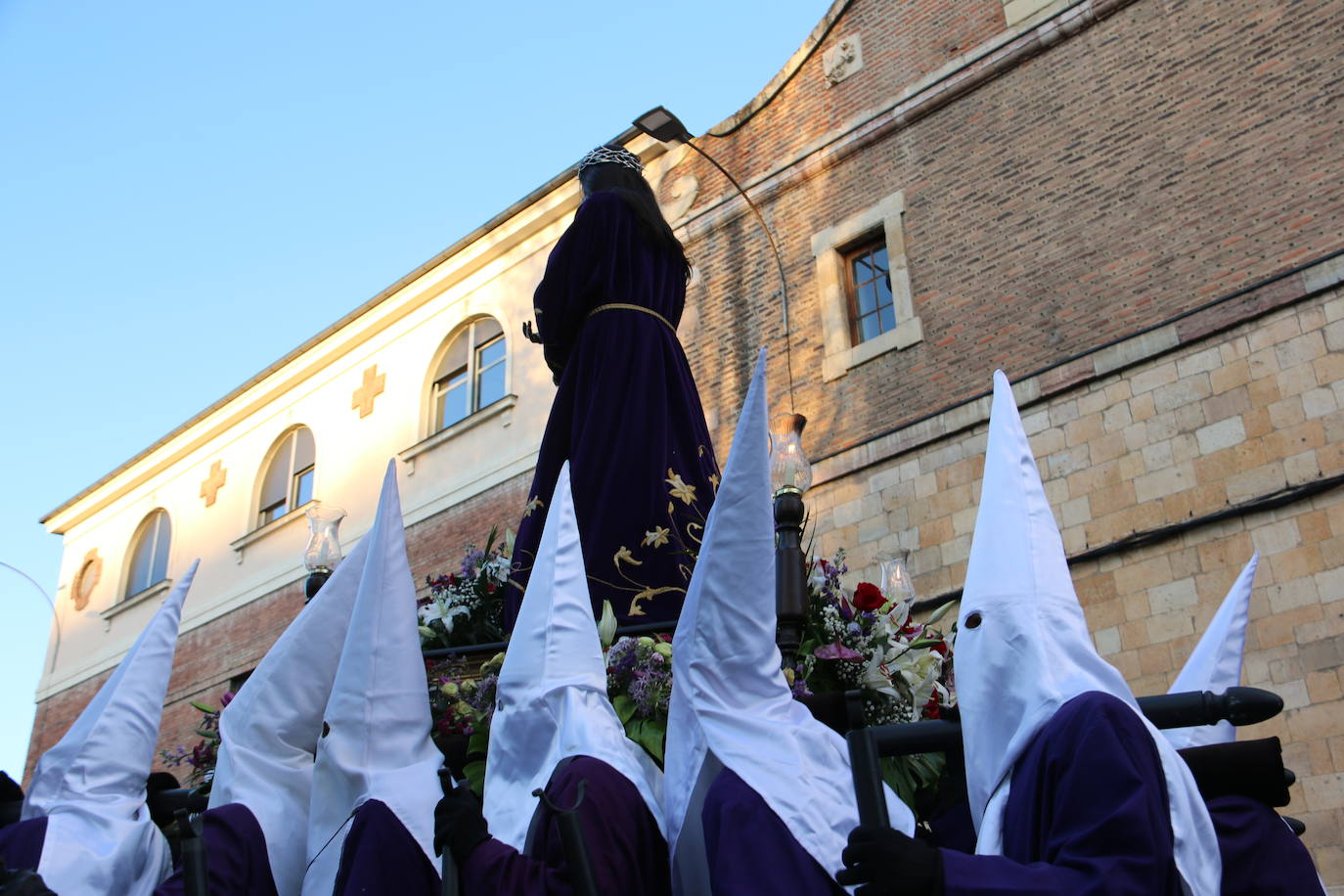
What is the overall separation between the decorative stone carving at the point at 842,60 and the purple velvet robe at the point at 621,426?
737 cm

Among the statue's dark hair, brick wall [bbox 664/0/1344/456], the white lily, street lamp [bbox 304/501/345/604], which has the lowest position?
the white lily

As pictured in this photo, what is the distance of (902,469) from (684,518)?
566cm

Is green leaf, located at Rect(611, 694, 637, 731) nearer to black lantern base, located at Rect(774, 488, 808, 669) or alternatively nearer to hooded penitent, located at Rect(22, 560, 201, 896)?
black lantern base, located at Rect(774, 488, 808, 669)

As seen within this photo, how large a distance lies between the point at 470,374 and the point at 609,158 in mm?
9677

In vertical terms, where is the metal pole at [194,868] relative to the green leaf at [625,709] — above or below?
below

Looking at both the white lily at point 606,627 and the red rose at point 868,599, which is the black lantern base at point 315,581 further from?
the red rose at point 868,599

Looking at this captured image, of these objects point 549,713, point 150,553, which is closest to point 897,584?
point 549,713

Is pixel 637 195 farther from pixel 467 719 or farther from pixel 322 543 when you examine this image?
pixel 467 719

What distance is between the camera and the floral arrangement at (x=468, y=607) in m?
4.86

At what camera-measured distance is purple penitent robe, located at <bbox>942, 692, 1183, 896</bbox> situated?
232 centimetres

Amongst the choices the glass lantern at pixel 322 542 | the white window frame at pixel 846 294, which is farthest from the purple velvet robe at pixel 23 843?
the white window frame at pixel 846 294

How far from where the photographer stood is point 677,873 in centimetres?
286

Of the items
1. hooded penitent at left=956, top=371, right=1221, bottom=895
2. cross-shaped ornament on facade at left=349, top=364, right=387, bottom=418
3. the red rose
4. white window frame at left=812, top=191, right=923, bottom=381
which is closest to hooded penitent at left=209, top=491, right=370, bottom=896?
the red rose

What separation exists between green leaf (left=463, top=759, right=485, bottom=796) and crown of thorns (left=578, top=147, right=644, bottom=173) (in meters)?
2.81
